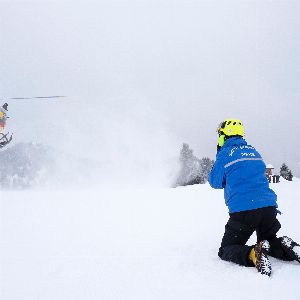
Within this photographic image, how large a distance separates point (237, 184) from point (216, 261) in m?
0.85

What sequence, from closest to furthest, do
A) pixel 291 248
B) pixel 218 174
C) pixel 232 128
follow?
pixel 291 248 < pixel 218 174 < pixel 232 128

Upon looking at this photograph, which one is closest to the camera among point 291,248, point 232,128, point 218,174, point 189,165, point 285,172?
point 291,248

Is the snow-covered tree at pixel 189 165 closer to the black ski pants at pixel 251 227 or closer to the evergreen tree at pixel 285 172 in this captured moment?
the evergreen tree at pixel 285 172

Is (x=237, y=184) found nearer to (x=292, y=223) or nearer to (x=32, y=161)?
(x=292, y=223)

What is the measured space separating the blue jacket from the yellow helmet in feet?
0.30

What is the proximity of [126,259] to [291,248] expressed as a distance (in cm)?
165

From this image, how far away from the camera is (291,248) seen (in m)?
3.49

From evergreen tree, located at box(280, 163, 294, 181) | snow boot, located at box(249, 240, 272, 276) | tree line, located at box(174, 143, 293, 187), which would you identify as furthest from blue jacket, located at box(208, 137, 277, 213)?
tree line, located at box(174, 143, 293, 187)

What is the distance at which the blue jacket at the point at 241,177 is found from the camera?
3811 mm

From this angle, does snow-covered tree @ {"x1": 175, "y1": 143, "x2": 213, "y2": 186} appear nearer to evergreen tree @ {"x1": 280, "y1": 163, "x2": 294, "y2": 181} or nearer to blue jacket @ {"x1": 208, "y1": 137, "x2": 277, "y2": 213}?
evergreen tree @ {"x1": 280, "y1": 163, "x2": 294, "y2": 181}

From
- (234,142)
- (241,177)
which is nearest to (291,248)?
(241,177)

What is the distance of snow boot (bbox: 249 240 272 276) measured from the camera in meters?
3.04

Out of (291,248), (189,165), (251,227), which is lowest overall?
(291,248)

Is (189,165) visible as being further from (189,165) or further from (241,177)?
(241,177)
